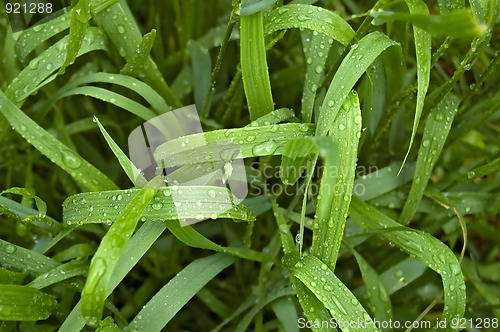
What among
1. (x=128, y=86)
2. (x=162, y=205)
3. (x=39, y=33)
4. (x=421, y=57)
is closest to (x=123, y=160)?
(x=162, y=205)

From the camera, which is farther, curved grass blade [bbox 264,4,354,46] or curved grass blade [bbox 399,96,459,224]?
curved grass blade [bbox 399,96,459,224]

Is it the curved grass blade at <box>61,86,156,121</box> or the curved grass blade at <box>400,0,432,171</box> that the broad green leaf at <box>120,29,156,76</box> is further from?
the curved grass blade at <box>400,0,432,171</box>

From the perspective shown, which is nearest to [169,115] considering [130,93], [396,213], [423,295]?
[130,93]

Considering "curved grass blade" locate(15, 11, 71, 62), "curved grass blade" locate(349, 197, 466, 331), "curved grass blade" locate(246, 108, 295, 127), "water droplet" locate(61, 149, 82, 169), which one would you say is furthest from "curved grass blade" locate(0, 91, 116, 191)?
"curved grass blade" locate(349, 197, 466, 331)

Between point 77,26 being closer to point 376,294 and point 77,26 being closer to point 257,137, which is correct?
point 257,137

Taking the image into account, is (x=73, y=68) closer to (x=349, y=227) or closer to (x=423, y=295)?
(x=349, y=227)

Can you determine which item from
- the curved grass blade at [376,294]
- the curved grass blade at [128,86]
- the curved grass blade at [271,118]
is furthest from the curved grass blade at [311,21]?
the curved grass blade at [376,294]
